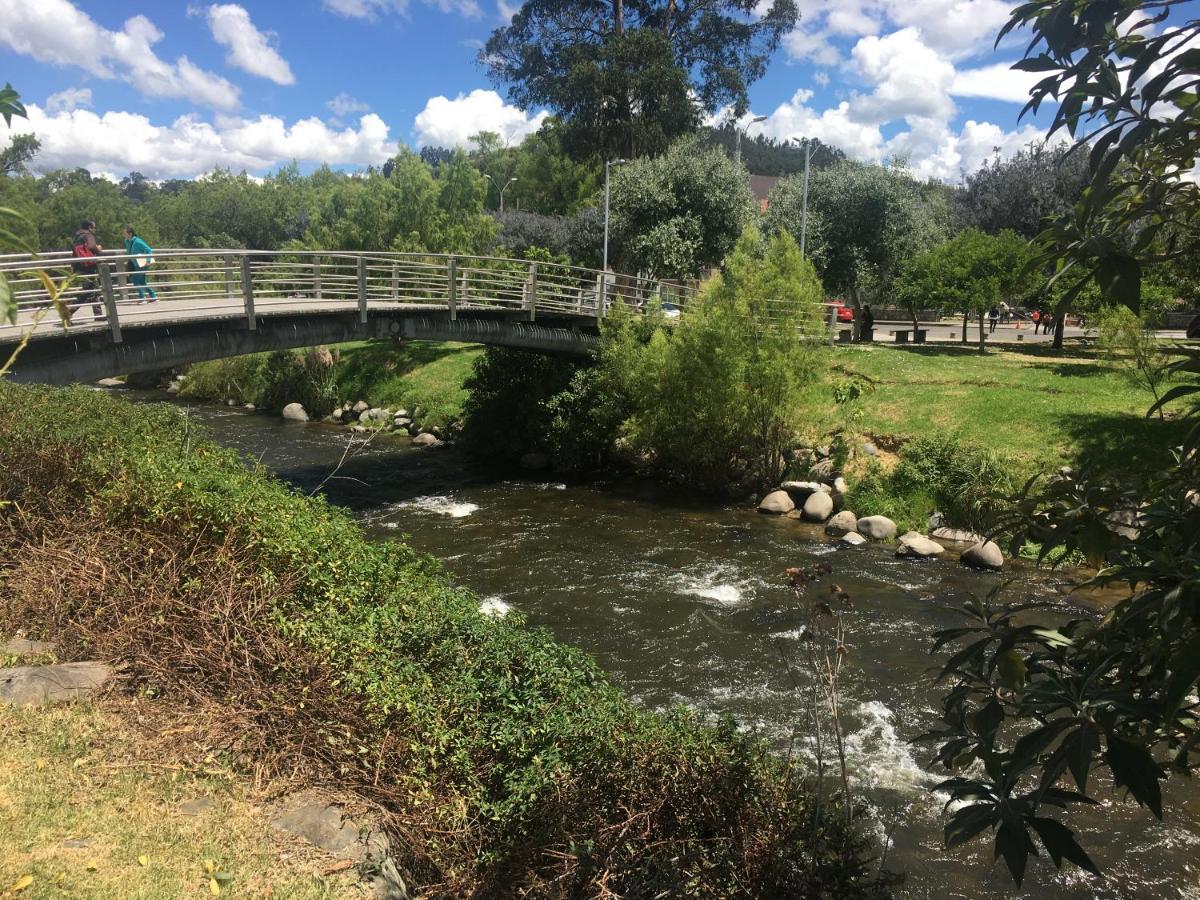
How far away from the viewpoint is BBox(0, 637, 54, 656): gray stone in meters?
7.10

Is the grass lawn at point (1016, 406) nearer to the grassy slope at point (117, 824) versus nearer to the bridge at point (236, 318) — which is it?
Answer: the bridge at point (236, 318)

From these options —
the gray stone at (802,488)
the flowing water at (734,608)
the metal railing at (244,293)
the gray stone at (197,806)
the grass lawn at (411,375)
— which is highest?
the metal railing at (244,293)

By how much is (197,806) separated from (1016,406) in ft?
66.9

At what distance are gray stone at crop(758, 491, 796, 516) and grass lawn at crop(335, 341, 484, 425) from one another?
1334 centimetres

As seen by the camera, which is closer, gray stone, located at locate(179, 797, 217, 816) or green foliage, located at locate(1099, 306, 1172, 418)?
gray stone, located at locate(179, 797, 217, 816)

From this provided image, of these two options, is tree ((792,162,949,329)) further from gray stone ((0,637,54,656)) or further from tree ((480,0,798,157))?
gray stone ((0,637,54,656))

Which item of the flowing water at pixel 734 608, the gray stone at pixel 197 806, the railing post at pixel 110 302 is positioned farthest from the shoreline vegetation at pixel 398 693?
the railing post at pixel 110 302

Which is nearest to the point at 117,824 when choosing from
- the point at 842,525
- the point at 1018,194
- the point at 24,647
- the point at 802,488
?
the point at 24,647

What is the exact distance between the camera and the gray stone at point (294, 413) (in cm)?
3225

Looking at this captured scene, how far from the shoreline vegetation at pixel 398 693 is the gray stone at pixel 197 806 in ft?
1.84

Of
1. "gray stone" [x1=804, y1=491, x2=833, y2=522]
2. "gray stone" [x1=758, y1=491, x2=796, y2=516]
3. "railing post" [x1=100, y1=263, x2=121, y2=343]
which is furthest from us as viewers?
"gray stone" [x1=758, y1=491, x2=796, y2=516]

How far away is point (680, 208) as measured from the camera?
113 ft

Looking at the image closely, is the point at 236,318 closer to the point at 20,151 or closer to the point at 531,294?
the point at 531,294

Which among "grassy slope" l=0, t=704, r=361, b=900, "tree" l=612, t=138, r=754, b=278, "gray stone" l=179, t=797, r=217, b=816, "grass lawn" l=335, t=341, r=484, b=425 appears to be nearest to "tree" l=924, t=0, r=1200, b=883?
"grassy slope" l=0, t=704, r=361, b=900
